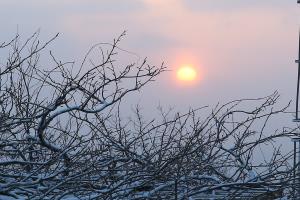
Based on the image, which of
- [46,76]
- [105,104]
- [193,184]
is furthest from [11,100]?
[193,184]

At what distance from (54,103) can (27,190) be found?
41.1 inches

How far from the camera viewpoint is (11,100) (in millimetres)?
7684

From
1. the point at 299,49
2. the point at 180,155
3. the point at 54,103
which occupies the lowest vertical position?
the point at 180,155

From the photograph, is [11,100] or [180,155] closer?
[180,155]

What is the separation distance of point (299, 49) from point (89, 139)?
14.1 ft

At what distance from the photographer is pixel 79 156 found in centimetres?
672

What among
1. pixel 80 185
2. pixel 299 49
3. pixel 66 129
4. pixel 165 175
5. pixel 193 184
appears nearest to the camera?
pixel 80 185

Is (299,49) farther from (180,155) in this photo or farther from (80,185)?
(80,185)

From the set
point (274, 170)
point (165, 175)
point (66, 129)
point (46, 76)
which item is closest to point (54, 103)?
point (46, 76)

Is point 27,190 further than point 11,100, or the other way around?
point 11,100

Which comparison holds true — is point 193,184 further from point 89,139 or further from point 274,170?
point 89,139

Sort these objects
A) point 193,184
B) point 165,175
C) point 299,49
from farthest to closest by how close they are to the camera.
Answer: point 299,49 → point 193,184 → point 165,175

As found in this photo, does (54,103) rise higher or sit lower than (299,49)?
lower

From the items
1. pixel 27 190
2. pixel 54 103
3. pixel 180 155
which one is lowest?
pixel 27 190
